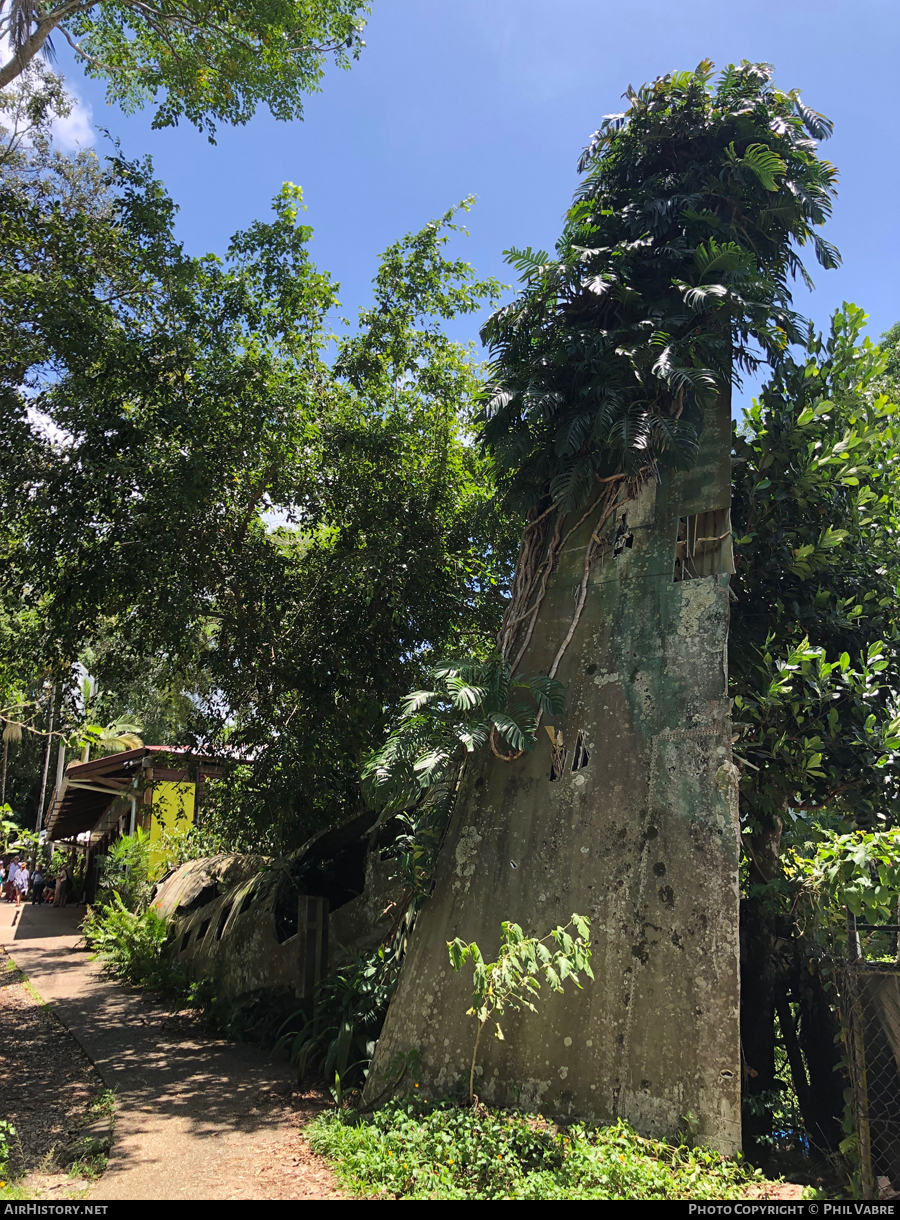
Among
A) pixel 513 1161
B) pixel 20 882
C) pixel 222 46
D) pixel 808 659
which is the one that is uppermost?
pixel 222 46

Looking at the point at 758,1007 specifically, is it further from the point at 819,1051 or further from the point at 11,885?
the point at 11,885

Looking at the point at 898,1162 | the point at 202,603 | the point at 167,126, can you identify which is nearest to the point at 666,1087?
the point at 898,1162

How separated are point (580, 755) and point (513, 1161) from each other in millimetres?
2606

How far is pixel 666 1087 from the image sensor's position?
15.3ft

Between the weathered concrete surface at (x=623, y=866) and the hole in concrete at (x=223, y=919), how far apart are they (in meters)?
4.76

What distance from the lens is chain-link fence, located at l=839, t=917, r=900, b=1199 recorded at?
180 inches

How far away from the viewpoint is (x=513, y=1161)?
4348mm

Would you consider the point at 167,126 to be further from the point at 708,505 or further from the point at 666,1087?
the point at 666,1087

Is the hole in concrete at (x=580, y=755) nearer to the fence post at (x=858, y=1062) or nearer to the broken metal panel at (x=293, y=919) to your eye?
the fence post at (x=858, y=1062)

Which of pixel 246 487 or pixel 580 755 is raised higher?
pixel 246 487

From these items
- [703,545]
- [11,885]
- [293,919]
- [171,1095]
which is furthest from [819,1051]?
[11,885]

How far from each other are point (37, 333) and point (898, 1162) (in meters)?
10.5

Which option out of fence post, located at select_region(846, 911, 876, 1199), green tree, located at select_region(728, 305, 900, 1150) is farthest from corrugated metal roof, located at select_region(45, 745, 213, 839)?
fence post, located at select_region(846, 911, 876, 1199)

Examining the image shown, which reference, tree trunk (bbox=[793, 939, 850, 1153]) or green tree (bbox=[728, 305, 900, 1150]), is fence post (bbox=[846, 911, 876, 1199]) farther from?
green tree (bbox=[728, 305, 900, 1150])
